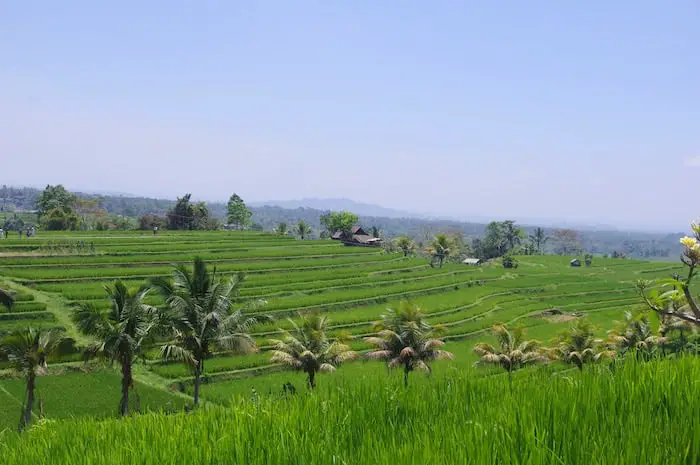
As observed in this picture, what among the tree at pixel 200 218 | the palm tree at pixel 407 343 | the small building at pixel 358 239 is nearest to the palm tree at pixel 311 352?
the palm tree at pixel 407 343

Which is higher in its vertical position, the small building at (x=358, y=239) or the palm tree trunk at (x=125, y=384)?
the small building at (x=358, y=239)

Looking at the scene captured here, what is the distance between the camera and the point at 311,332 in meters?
25.2

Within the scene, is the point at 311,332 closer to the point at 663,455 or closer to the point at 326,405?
the point at 326,405

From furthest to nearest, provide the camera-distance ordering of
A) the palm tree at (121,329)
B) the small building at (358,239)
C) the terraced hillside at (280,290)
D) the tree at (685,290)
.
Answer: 1. the small building at (358,239)
2. the terraced hillside at (280,290)
3. the palm tree at (121,329)
4. the tree at (685,290)

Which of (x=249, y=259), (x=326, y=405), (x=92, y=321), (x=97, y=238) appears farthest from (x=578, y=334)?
(x=97, y=238)

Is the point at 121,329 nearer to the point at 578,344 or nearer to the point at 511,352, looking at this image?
the point at 511,352

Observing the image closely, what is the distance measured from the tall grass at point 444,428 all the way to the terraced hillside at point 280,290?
17143 mm

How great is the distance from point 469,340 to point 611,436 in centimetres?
3711

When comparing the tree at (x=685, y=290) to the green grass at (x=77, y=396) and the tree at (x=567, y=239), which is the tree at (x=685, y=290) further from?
the tree at (x=567, y=239)

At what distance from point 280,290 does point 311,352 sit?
20698mm

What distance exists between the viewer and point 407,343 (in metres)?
26.2

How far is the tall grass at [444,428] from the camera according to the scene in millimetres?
3695

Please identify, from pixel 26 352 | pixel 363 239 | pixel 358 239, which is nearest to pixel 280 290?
pixel 26 352

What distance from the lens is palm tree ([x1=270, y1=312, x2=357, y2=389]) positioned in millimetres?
24391
